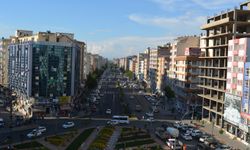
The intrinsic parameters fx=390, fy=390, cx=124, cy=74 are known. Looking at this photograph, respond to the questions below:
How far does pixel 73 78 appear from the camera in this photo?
99938 millimetres

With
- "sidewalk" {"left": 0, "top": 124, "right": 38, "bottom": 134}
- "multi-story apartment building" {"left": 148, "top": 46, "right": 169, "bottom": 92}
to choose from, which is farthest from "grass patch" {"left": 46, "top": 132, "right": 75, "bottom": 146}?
"multi-story apartment building" {"left": 148, "top": 46, "right": 169, "bottom": 92}

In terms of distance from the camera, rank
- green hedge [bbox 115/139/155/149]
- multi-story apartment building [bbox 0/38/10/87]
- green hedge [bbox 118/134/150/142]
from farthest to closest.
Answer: multi-story apartment building [bbox 0/38/10/87]
green hedge [bbox 118/134/150/142]
green hedge [bbox 115/139/155/149]

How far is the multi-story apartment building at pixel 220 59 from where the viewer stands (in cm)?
7612

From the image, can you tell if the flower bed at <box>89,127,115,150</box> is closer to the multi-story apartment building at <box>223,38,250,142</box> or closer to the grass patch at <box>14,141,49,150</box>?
the grass patch at <box>14,141,49,150</box>

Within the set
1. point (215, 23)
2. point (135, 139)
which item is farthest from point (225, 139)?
point (215, 23)

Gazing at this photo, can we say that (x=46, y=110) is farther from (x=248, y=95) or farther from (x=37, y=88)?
(x=248, y=95)

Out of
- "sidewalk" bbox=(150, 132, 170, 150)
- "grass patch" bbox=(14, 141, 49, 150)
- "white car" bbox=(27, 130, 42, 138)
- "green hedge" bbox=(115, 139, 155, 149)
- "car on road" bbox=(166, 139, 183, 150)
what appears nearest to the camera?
"grass patch" bbox=(14, 141, 49, 150)

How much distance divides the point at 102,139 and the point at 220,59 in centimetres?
3144

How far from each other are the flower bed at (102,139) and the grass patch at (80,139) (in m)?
2.11

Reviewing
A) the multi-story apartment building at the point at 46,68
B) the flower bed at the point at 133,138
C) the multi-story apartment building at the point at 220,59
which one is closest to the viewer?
the flower bed at the point at 133,138

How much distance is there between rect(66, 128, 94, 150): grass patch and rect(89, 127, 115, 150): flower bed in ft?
6.91

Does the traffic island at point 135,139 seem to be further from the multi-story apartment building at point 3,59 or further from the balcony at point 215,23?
the multi-story apartment building at point 3,59

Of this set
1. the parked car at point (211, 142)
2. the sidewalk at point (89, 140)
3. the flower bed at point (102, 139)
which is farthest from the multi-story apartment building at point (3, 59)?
the parked car at point (211, 142)

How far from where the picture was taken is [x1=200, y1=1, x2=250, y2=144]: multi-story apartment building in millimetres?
76125
